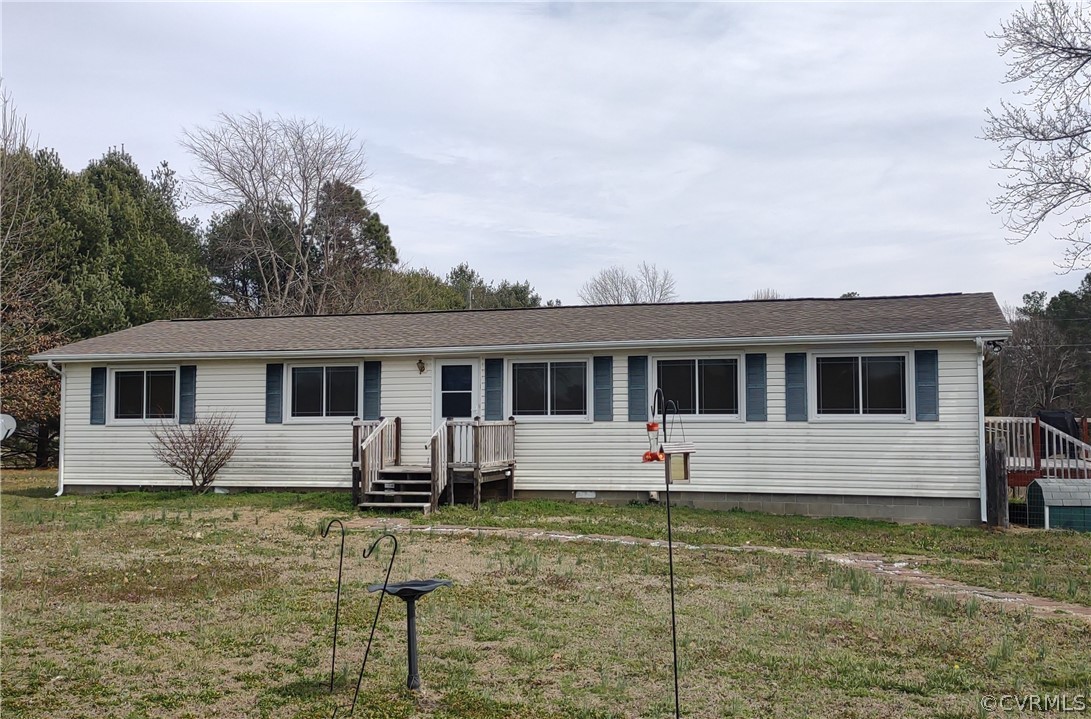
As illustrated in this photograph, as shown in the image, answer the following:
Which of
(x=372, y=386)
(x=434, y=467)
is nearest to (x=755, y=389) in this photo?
(x=434, y=467)

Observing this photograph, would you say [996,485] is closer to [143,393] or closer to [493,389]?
[493,389]

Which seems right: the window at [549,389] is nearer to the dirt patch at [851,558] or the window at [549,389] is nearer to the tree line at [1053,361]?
the dirt patch at [851,558]

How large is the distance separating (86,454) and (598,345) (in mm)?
10080

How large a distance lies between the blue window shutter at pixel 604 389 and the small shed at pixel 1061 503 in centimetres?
655

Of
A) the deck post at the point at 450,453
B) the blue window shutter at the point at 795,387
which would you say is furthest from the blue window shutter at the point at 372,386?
the blue window shutter at the point at 795,387

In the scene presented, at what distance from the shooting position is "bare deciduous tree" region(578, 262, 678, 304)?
4619 centimetres

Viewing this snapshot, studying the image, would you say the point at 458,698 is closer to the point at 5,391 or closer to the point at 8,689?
the point at 8,689

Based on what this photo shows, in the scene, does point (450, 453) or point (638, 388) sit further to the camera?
point (638, 388)

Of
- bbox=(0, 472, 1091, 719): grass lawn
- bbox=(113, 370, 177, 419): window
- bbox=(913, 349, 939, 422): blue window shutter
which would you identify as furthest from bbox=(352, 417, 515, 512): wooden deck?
bbox=(913, 349, 939, 422): blue window shutter

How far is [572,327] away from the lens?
16.4 m

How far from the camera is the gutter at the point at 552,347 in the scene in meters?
13.4

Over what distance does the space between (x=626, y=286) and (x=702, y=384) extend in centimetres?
3275

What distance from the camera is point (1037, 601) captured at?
8.05 meters

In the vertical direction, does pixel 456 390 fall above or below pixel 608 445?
Result: above
